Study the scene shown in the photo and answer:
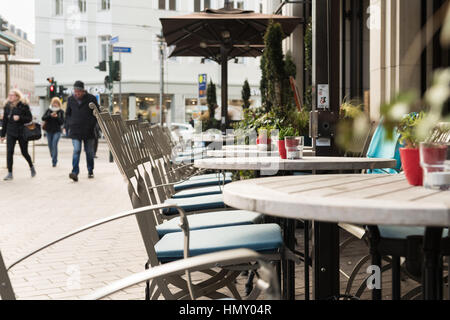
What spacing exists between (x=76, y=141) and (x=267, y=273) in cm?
1023

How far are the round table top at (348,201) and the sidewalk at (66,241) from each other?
6.63 feet

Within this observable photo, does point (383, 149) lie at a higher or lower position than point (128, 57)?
lower

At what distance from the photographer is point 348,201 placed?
1434mm

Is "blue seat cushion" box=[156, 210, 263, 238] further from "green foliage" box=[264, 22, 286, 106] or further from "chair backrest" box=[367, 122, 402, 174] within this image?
"green foliage" box=[264, 22, 286, 106]

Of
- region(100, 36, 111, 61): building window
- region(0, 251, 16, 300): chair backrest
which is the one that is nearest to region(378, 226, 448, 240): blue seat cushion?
region(0, 251, 16, 300): chair backrest

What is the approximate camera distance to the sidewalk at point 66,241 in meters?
3.85

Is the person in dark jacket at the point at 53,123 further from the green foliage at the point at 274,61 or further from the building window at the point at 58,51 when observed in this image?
the building window at the point at 58,51

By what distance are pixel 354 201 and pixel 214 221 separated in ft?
5.15

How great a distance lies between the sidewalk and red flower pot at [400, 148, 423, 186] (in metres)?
2.20

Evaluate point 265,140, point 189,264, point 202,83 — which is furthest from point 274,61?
point 189,264

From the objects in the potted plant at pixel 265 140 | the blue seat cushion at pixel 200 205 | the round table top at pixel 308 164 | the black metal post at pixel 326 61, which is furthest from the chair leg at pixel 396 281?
the potted plant at pixel 265 140

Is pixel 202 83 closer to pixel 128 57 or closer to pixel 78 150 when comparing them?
pixel 78 150

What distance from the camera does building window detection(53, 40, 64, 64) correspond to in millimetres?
37531
